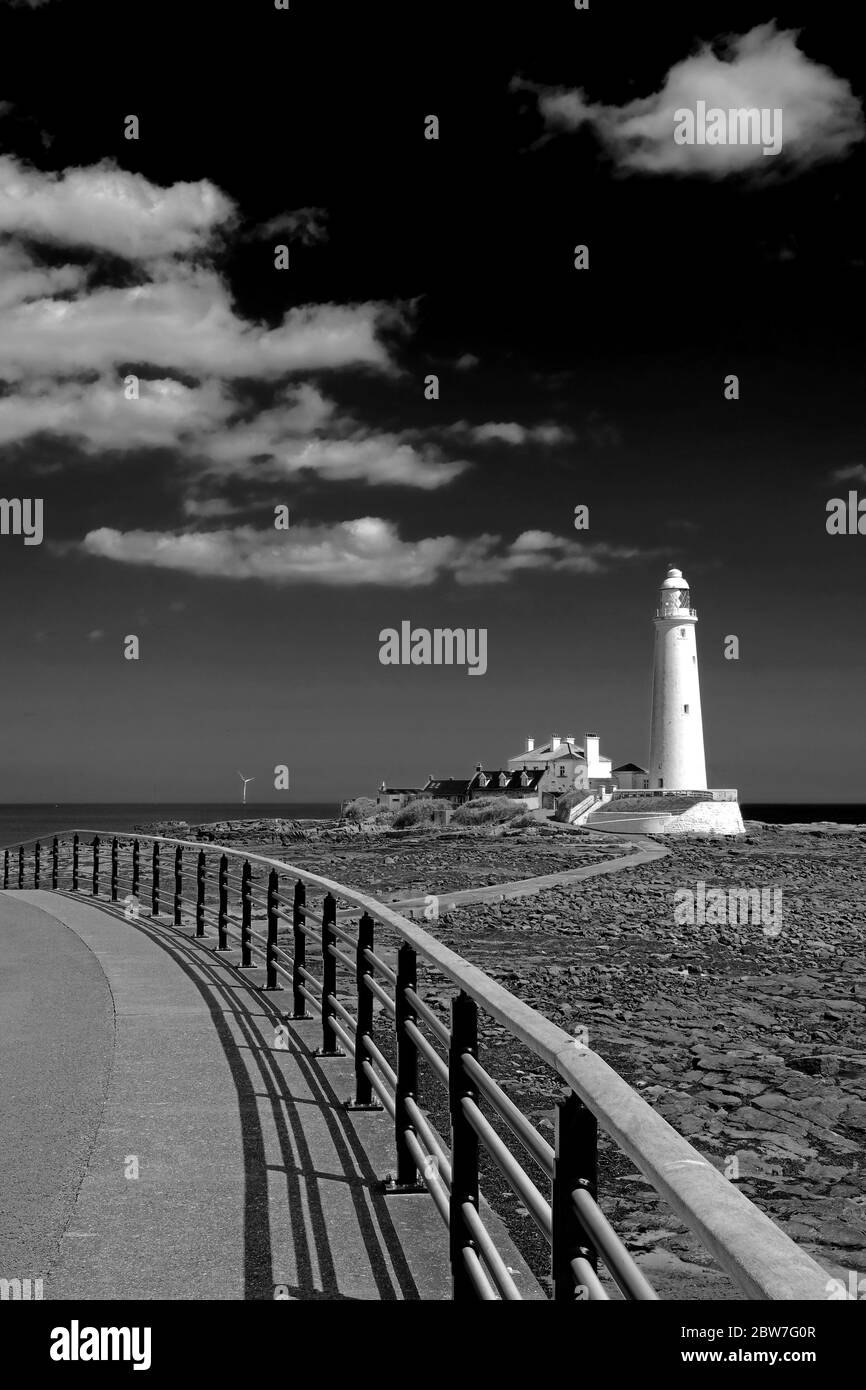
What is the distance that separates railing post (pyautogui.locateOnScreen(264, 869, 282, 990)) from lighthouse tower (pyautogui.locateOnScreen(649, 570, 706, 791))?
185ft

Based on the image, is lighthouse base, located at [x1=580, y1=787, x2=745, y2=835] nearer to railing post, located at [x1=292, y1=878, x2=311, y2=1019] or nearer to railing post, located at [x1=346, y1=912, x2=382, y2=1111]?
railing post, located at [x1=292, y1=878, x2=311, y2=1019]

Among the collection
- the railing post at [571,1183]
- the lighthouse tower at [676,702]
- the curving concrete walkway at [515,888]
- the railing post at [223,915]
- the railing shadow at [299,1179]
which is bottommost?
the curving concrete walkway at [515,888]

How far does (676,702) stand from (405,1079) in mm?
61523

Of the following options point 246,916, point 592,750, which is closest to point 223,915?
point 246,916

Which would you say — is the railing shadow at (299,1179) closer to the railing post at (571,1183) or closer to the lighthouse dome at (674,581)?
the railing post at (571,1183)

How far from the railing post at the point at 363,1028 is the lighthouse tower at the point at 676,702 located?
5949cm

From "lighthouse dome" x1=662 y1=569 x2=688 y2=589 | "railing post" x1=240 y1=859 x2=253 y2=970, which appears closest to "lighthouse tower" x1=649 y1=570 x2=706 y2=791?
"lighthouse dome" x1=662 y1=569 x2=688 y2=589

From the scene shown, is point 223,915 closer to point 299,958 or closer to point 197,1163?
point 299,958

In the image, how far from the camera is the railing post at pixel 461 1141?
3.82 m

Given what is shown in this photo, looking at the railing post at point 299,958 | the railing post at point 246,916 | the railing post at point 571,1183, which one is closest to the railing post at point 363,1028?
the railing post at point 299,958

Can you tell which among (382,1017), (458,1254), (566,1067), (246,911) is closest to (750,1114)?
(382,1017)

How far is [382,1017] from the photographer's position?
11383mm
